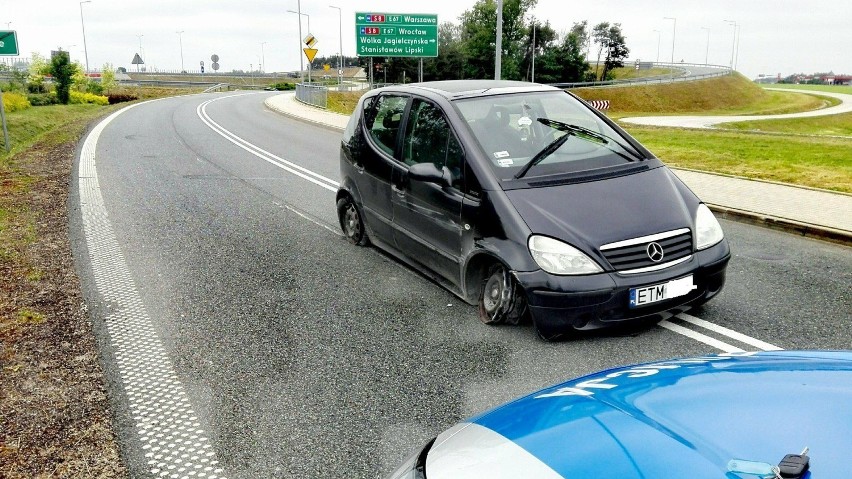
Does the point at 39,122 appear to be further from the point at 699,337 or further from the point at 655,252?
the point at 699,337

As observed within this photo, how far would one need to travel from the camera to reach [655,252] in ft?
15.5

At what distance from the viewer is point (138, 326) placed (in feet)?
17.7

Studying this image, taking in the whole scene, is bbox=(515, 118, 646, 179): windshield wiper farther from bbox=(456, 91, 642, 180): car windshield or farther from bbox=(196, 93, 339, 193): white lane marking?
bbox=(196, 93, 339, 193): white lane marking

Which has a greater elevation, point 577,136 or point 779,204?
point 577,136

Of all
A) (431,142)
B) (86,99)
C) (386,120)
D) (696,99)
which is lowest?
(696,99)

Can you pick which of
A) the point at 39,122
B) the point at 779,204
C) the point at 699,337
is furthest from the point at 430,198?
the point at 39,122

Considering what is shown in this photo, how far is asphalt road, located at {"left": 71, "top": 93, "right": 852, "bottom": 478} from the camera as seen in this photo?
12.5 feet

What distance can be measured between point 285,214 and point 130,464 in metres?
6.04

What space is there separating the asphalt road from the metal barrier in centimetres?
2579

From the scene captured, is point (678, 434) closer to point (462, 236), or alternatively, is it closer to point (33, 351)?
point (462, 236)

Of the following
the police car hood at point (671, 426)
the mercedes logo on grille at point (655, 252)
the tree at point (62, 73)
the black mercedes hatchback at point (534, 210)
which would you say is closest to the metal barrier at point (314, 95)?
the tree at point (62, 73)

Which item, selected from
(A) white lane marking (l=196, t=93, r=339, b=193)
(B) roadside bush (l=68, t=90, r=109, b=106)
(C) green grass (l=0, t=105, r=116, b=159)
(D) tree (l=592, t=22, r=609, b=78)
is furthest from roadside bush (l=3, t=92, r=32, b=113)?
(D) tree (l=592, t=22, r=609, b=78)

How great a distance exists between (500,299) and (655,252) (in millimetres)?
1113

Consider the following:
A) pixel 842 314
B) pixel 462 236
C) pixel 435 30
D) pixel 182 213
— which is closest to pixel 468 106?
pixel 462 236
